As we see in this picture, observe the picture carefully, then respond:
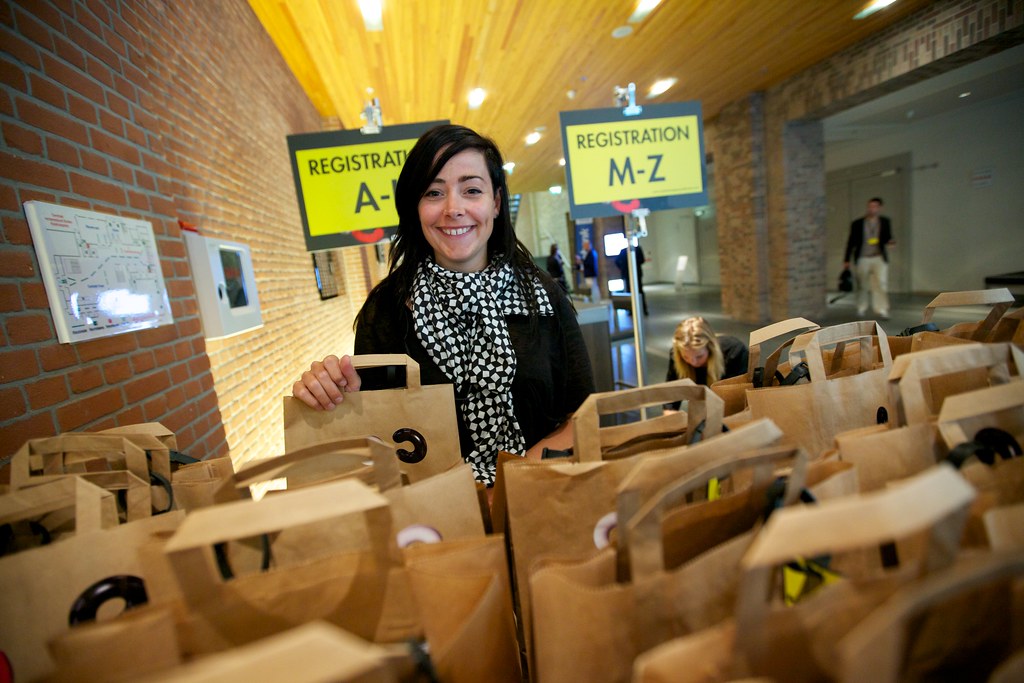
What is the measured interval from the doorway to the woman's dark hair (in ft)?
32.1

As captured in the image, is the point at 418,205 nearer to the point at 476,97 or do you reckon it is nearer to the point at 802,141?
the point at 476,97

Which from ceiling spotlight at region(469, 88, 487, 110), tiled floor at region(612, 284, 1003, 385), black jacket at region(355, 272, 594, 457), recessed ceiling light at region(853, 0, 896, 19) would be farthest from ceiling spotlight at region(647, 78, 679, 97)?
black jacket at region(355, 272, 594, 457)

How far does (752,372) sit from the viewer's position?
1037 millimetres

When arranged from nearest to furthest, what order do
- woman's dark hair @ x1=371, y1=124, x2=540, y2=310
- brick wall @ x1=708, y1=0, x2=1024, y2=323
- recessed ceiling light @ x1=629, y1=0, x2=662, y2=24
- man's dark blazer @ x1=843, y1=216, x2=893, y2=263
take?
woman's dark hair @ x1=371, y1=124, x2=540, y2=310 < recessed ceiling light @ x1=629, y1=0, x2=662, y2=24 < brick wall @ x1=708, y1=0, x2=1024, y2=323 < man's dark blazer @ x1=843, y1=216, x2=893, y2=263

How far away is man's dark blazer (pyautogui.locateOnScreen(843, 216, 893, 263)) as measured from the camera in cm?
725

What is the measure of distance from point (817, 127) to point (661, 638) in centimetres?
888

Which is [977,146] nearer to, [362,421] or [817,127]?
[817,127]

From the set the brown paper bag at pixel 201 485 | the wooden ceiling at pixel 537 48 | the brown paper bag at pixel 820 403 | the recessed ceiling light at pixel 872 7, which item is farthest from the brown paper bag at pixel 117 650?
the recessed ceiling light at pixel 872 7

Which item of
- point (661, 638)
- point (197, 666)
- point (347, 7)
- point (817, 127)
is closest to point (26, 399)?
point (197, 666)

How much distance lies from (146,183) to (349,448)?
198 cm

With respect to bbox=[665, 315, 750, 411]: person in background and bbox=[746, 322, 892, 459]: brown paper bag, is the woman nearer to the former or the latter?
bbox=[746, 322, 892, 459]: brown paper bag

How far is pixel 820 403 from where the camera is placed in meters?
0.88

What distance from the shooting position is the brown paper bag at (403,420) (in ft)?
3.05

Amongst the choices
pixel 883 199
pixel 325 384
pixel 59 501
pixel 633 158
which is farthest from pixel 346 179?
pixel 883 199
